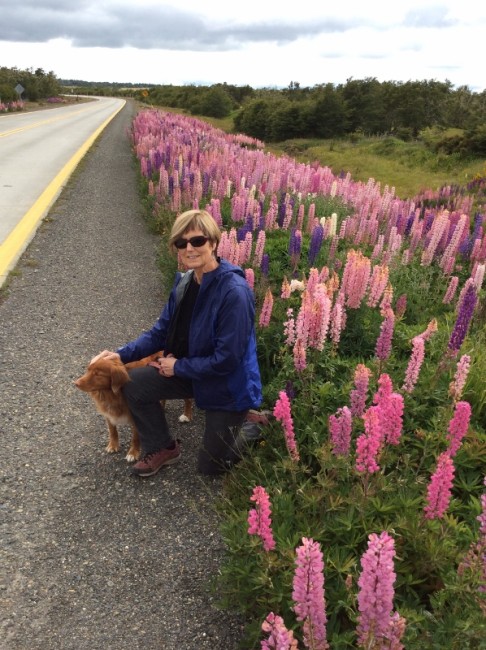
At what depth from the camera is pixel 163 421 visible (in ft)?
12.8

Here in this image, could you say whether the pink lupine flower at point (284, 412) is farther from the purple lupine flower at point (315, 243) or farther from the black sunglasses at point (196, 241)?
the purple lupine flower at point (315, 243)

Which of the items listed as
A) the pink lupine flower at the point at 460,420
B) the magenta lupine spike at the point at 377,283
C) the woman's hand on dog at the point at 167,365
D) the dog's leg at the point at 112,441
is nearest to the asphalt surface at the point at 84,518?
the dog's leg at the point at 112,441

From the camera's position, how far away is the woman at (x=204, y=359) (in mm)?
3521

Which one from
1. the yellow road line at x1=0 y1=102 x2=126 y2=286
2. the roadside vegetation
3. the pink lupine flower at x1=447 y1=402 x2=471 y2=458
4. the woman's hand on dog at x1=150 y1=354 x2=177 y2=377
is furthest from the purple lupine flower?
the yellow road line at x1=0 y1=102 x2=126 y2=286

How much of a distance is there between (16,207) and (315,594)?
11143mm

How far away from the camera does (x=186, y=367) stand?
11.8ft

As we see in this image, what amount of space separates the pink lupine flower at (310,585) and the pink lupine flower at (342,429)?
0.97m

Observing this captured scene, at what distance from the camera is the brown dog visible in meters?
3.75

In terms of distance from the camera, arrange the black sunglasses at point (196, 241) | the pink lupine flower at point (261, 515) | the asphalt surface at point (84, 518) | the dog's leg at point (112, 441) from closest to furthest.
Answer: the pink lupine flower at point (261, 515), the asphalt surface at point (84, 518), the black sunglasses at point (196, 241), the dog's leg at point (112, 441)

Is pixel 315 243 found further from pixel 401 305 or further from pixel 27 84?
pixel 27 84

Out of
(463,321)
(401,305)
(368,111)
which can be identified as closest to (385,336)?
(463,321)

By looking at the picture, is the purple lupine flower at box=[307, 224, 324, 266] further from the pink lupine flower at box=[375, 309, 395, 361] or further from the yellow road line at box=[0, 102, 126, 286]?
the yellow road line at box=[0, 102, 126, 286]

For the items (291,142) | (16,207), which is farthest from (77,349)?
(291,142)

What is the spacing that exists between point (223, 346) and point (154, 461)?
107cm
